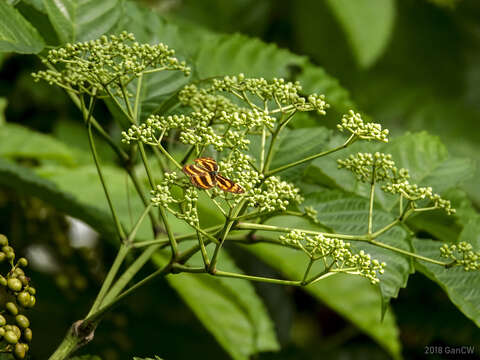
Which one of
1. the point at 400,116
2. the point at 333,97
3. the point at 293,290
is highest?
the point at 333,97

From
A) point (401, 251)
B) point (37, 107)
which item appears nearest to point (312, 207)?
point (401, 251)

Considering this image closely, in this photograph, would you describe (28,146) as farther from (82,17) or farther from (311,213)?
(311,213)

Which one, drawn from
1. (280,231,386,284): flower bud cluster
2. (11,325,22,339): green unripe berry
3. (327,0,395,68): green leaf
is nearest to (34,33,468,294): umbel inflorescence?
(280,231,386,284): flower bud cluster

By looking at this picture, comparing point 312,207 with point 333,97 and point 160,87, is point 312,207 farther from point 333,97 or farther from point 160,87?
point 333,97

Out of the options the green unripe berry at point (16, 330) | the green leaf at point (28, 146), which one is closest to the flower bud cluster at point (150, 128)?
the green unripe berry at point (16, 330)

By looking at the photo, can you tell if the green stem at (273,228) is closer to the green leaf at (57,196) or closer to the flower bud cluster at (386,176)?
the flower bud cluster at (386,176)

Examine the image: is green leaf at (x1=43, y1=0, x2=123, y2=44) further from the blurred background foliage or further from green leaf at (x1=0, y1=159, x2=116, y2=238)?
green leaf at (x1=0, y1=159, x2=116, y2=238)
